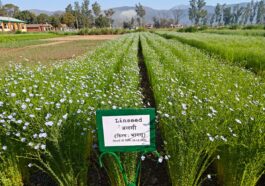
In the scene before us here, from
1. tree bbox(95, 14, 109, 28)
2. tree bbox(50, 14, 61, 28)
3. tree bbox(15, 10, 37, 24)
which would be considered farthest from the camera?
tree bbox(95, 14, 109, 28)

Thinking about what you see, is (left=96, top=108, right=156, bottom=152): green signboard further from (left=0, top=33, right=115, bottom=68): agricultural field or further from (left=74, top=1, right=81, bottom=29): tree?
(left=74, top=1, right=81, bottom=29): tree

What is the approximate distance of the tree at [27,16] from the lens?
363ft

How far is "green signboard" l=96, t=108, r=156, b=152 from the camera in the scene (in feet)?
7.91

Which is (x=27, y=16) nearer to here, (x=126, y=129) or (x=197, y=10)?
(x=197, y=10)

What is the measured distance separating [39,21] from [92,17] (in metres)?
26.8

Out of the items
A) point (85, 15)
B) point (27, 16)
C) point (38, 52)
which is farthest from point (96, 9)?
point (38, 52)

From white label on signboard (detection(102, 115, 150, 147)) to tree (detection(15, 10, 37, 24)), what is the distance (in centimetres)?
12307

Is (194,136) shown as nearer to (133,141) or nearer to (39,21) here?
(133,141)

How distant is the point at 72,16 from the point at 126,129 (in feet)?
385

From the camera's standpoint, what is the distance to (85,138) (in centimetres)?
312

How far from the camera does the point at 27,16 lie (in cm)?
11244

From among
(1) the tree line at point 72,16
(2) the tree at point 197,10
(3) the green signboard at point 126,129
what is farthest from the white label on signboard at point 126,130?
(2) the tree at point 197,10

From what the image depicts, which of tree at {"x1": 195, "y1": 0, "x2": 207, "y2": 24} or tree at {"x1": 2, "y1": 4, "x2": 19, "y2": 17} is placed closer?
tree at {"x1": 2, "y1": 4, "x2": 19, "y2": 17}

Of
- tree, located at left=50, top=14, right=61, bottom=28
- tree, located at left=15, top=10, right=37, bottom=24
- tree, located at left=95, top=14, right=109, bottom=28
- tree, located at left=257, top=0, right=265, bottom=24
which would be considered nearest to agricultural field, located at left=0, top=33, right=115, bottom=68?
tree, located at left=50, top=14, right=61, bottom=28
